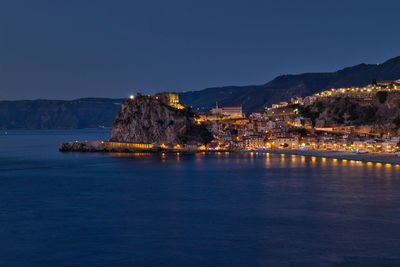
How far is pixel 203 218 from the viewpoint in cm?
2592

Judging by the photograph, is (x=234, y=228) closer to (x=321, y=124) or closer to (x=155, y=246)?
(x=155, y=246)

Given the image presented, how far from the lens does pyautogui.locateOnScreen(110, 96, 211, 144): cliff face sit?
83.6m

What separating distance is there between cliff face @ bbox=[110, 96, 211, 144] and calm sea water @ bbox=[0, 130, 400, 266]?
117ft

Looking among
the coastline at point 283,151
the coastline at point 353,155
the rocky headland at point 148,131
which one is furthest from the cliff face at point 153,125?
the coastline at point 353,155

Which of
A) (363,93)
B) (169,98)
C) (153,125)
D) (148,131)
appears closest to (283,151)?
(153,125)

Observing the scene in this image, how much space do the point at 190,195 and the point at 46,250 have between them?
15.8 meters

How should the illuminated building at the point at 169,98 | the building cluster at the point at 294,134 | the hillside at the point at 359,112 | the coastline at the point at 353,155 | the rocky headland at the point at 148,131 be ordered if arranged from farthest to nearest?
1. the illuminated building at the point at 169,98
2. the hillside at the point at 359,112
3. the rocky headland at the point at 148,131
4. the building cluster at the point at 294,134
5. the coastline at the point at 353,155

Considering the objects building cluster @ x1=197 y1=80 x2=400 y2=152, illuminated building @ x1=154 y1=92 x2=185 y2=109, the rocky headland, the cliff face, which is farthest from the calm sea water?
illuminated building @ x1=154 y1=92 x2=185 y2=109

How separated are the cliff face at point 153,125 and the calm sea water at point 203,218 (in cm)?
3561

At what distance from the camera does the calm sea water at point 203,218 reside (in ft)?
61.9

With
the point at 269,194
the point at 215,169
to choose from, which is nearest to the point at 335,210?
the point at 269,194

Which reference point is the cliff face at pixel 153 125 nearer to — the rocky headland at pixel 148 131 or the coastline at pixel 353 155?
the rocky headland at pixel 148 131

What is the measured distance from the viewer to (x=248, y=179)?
43.2m

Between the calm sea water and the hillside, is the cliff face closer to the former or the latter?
the hillside
